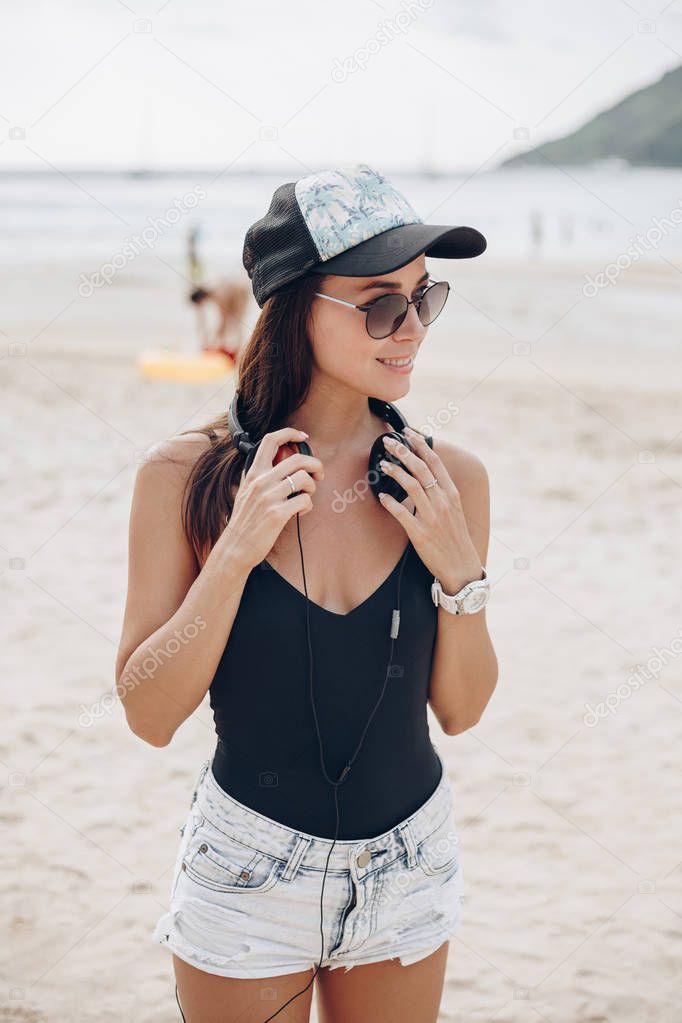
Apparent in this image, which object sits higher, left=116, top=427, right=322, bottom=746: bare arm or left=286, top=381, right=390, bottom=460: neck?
left=286, top=381, right=390, bottom=460: neck

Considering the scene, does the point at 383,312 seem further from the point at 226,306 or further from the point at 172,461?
the point at 226,306

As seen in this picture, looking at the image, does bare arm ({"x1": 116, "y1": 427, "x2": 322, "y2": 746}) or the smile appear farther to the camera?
the smile

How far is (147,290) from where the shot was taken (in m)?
21.9

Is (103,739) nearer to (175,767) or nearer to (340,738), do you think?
(175,767)

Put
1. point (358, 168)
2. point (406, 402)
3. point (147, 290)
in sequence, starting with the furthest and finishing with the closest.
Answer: point (147, 290), point (406, 402), point (358, 168)

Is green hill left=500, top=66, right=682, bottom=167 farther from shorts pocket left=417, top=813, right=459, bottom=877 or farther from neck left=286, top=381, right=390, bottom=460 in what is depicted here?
shorts pocket left=417, top=813, right=459, bottom=877

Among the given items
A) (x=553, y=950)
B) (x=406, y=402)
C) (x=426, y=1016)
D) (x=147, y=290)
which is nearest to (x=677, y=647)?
(x=553, y=950)

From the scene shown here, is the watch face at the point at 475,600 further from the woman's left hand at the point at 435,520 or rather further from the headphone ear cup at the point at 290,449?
the headphone ear cup at the point at 290,449

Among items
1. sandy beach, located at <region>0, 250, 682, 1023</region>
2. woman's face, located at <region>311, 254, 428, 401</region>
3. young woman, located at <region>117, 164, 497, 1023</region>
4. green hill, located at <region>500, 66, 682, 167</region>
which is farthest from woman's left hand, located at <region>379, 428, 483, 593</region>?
green hill, located at <region>500, 66, 682, 167</region>

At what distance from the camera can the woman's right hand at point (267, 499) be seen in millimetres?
1768

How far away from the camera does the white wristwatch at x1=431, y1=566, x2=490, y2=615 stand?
6.20 feet

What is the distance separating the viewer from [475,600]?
1892 mm

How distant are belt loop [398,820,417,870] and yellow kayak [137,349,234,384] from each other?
10.3 m

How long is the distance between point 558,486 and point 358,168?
22.6 feet
